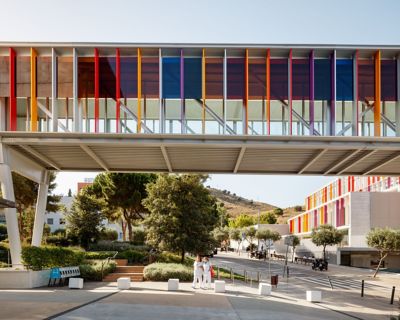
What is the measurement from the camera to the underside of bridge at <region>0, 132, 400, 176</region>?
2541 cm

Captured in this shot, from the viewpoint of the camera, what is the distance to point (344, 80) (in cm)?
2667

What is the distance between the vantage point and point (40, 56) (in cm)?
2681

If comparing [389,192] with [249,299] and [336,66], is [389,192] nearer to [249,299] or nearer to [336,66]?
[336,66]

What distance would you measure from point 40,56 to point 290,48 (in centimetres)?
1149

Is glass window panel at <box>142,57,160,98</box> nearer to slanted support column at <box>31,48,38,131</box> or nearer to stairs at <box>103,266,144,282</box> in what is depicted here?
slanted support column at <box>31,48,38,131</box>

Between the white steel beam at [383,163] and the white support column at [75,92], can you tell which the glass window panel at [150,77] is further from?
the white steel beam at [383,163]

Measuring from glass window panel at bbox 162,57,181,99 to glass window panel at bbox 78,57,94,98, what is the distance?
3333 millimetres

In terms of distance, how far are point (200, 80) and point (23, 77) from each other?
26.9 feet

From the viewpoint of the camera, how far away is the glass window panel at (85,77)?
26.5 metres

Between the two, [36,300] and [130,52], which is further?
[130,52]

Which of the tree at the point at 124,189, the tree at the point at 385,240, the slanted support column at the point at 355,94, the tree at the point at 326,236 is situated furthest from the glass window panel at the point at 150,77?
the tree at the point at 326,236

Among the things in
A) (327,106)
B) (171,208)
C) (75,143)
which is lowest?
(171,208)

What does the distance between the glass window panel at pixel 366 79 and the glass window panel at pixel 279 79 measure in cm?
348

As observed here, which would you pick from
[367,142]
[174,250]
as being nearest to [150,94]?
[367,142]
